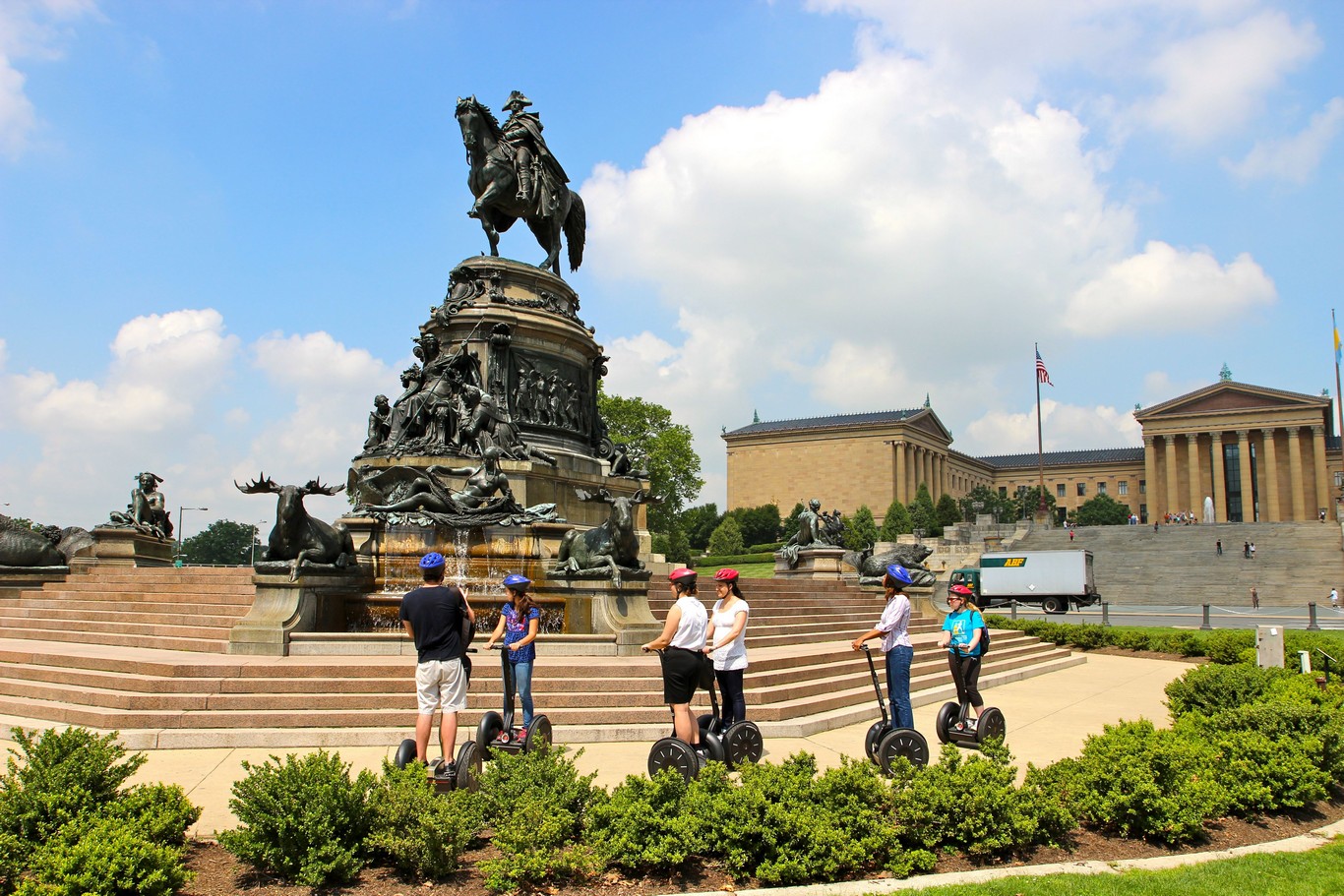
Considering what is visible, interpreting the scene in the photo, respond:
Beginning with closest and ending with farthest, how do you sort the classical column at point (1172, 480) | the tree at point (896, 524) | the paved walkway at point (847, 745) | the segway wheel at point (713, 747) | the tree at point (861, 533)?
the segway wheel at point (713, 747) → the paved walkway at point (847, 745) → the tree at point (861, 533) → the tree at point (896, 524) → the classical column at point (1172, 480)

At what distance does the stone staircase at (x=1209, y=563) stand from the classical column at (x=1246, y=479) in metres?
42.7

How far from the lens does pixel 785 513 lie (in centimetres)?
14075

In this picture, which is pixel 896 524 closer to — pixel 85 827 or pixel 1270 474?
pixel 1270 474

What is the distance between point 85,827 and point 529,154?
23.4 metres

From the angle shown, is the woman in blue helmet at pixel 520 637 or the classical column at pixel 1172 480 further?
the classical column at pixel 1172 480

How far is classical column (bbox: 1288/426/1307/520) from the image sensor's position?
113 metres

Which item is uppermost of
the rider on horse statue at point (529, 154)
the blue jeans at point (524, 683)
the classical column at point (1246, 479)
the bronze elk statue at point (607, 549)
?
the rider on horse statue at point (529, 154)

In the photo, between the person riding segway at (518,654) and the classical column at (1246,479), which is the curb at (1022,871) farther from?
the classical column at (1246,479)

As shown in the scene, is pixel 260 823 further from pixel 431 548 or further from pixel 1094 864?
pixel 431 548

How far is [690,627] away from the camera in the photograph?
8.16 meters

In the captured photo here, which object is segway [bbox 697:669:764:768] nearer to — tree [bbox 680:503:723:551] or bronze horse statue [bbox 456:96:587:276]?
bronze horse statue [bbox 456:96:587:276]

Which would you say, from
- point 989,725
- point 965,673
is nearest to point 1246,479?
point 989,725

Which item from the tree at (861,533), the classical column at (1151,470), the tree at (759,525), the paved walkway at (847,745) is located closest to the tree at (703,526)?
the tree at (759,525)

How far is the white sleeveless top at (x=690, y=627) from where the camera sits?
320 inches
